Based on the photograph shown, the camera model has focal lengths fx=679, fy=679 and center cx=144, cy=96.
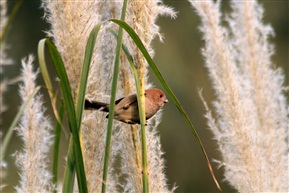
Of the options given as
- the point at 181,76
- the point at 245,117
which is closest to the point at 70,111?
the point at 245,117

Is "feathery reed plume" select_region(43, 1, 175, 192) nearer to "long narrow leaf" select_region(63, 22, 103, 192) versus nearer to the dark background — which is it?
"long narrow leaf" select_region(63, 22, 103, 192)

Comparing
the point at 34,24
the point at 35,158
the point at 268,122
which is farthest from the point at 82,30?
the point at 34,24

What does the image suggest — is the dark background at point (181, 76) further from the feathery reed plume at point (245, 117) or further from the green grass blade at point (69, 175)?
the green grass blade at point (69, 175)

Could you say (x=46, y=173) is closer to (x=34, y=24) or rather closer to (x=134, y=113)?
(x=134, y=113)

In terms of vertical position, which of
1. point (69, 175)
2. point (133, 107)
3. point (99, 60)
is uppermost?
point (99, 60)

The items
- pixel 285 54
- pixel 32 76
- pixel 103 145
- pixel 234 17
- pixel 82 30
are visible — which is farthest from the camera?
pixel 285 54

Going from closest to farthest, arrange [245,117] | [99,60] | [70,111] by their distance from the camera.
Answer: [70,111] → [99,60] → [245,117]

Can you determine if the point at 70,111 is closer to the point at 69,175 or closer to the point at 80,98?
the point at 80,98

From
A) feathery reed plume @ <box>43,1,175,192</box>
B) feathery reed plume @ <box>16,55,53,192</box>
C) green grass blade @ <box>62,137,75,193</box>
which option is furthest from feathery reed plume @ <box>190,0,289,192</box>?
green grass blade @ <box>62,137,75,193</box>
